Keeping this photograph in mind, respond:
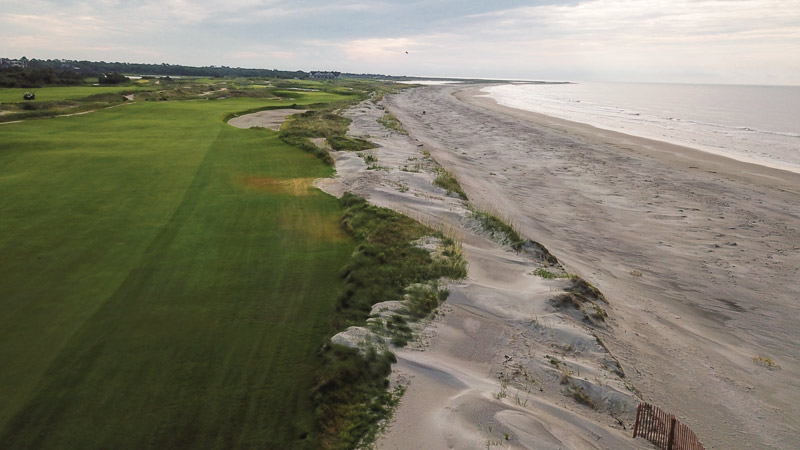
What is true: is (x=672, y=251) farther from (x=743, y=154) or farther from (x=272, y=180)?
(x=743, y=154)

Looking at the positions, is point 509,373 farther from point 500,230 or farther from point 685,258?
point 685,258

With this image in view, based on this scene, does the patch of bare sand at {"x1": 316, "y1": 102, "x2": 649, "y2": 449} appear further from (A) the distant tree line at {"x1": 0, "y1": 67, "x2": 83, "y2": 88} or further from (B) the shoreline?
(A) the distant tree line at {"x1": 0, "y1": 67, "x2": 83, "y2": 88}

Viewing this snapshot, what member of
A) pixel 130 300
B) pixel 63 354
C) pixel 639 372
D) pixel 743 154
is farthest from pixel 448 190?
pixel 743 154

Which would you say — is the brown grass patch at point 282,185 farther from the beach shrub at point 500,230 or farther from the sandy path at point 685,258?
the sandy path at point 685,258

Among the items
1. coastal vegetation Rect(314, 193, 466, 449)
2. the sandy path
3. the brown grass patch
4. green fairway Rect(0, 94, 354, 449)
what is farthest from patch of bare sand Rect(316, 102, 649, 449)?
the brown grass patch

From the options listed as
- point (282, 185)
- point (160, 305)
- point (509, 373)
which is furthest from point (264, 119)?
point (509, 373)

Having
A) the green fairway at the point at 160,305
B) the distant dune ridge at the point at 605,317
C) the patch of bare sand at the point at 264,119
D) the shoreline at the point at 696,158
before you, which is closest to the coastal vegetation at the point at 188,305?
the green fairway at the point at 160,305
